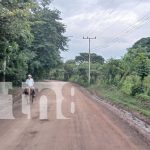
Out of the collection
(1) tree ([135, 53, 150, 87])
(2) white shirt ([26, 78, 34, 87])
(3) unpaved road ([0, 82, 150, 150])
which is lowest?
(3) unpaved road ([0, 82, 150, 150])

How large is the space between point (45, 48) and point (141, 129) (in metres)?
40.2

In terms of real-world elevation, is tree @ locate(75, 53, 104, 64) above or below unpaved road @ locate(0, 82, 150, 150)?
above

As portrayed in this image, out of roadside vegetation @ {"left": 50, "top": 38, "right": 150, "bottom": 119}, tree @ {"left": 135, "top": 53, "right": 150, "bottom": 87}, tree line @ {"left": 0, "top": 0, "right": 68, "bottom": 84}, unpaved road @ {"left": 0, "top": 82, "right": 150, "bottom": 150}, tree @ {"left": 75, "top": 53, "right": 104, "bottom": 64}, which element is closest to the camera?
unpaved road @ {"left": 0, "top": 82, "right": 150, "bottom": 150}

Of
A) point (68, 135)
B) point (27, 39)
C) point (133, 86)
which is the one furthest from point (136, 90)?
point (68, 135)

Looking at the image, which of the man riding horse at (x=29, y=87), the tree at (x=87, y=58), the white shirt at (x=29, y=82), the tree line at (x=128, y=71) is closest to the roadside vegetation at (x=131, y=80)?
the tree line at (x=128, y=71)

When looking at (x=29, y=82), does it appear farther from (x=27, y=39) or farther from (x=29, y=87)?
(x=27, y=39)

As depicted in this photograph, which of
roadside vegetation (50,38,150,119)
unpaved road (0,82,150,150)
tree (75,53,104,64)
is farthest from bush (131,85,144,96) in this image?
tree (75,53,104,64)

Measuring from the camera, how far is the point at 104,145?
10.2 m

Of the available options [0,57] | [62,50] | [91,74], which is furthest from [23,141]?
[91,74]

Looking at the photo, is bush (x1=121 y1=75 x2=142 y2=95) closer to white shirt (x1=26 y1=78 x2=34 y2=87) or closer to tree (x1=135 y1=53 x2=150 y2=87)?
tree (x1=135 y1=53 x2=150 y2=87)

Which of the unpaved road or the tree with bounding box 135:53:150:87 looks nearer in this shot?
the unpaved road

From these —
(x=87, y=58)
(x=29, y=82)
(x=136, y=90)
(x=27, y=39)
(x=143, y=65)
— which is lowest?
(x=136, y=90)

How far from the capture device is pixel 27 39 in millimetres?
26797

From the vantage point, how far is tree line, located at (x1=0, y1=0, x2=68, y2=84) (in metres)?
20.5
